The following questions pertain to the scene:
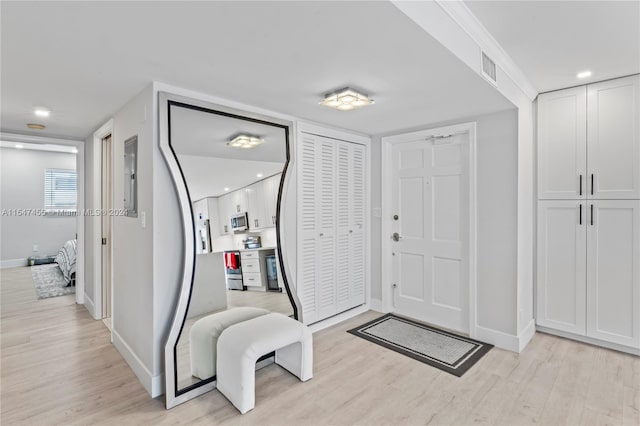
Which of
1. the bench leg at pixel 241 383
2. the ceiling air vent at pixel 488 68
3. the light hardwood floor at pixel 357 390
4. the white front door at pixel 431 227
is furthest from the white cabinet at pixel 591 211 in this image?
the bench leg at pixel 241 383

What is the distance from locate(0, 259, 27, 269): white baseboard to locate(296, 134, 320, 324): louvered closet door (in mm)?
6894

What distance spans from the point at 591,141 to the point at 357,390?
9.83 ft

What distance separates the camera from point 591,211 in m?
2.91

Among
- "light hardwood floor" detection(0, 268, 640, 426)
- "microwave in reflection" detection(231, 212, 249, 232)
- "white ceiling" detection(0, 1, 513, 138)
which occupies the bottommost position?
"light hardwood floor" detection(0, 268, 640, 426)

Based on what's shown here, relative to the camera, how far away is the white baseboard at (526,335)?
2.88 m

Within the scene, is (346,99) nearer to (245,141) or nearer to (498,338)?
(245,141)

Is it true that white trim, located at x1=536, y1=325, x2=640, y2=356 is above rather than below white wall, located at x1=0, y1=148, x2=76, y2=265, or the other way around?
below

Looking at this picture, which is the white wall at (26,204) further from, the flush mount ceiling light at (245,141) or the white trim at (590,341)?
the white trim at (590,341)

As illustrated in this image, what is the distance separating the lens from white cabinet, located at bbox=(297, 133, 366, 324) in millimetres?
3309

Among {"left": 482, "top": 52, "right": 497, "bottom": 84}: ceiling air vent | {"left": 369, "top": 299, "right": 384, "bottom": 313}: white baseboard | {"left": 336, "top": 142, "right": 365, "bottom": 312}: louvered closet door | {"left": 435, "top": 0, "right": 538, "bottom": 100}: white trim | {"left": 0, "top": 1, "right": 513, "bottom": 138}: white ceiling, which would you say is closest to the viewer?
{"left": 0, "top": 1, "right": 513, "bottom": 138}: white ceiling

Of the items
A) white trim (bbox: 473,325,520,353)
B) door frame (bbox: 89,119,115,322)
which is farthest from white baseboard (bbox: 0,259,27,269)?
white trim (bbox: 473,325,520,353)

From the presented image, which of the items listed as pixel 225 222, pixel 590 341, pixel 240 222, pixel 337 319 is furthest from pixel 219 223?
pixel 590 341

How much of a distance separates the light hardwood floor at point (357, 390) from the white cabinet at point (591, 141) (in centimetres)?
146

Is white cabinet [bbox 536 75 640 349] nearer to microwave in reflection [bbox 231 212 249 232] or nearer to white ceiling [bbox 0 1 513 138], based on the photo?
white ceiling [bbox 0 1 513 138]
